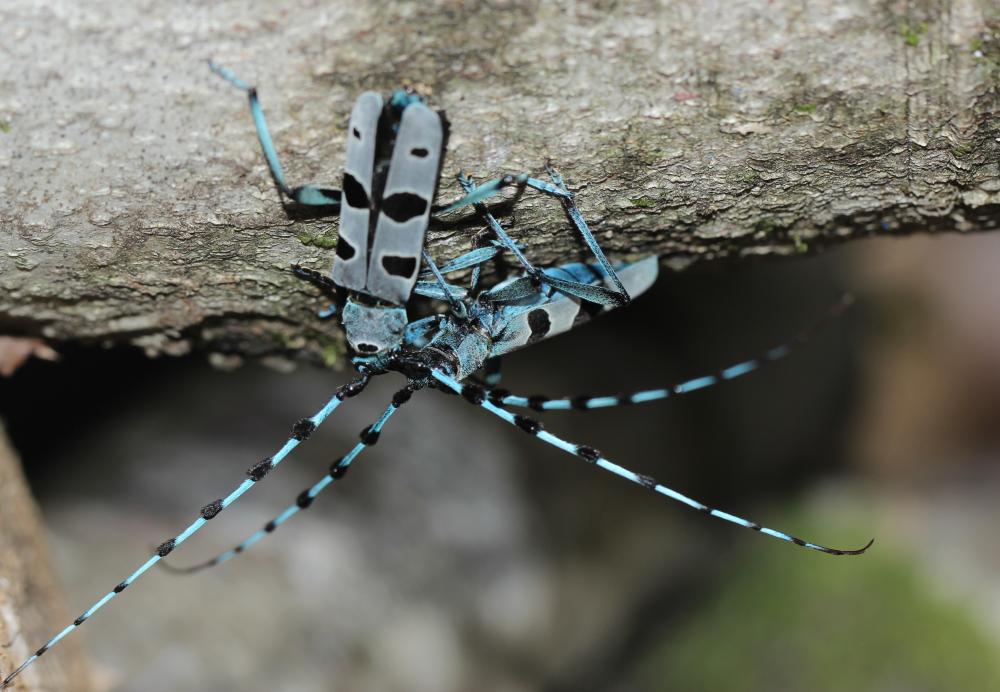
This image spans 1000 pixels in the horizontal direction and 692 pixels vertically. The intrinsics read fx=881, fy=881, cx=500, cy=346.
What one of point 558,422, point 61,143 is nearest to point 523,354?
point 558,422

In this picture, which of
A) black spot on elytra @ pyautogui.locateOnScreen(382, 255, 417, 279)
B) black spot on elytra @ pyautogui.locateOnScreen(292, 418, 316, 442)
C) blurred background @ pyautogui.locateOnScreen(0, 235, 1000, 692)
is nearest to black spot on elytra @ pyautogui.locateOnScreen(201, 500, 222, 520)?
black spot on elytra @ pyautogui.locateOnScreen(292, 418, 316, 442)

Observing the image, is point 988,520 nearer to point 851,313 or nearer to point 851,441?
point 851,441

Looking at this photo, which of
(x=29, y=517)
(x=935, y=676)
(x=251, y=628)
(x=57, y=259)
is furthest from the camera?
(x=935, y=676)

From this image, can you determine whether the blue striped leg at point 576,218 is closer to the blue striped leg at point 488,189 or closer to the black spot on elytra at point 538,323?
the blue striped leg at point 488,189

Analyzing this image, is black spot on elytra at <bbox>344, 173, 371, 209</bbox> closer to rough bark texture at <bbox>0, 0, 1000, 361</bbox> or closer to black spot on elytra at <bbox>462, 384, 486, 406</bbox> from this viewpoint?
rough bark texture at <bbox>0, 0, 1000, 361</bbox>

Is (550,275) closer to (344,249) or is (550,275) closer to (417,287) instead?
(417,287)
